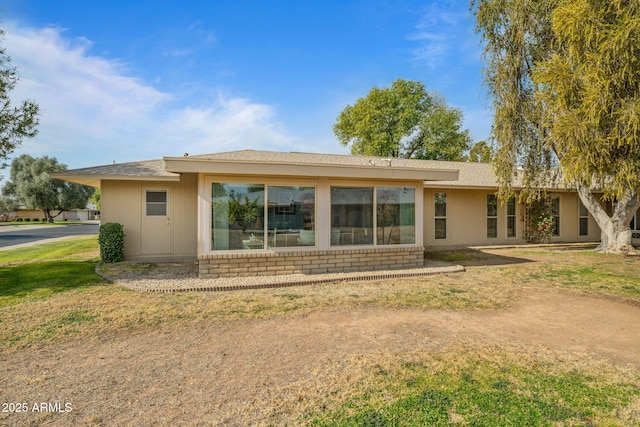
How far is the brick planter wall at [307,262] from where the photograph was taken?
311 inches

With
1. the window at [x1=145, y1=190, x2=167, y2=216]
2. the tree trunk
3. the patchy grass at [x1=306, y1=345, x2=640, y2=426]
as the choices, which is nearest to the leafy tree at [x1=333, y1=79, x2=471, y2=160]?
the tree trunk

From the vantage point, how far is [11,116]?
930 cm

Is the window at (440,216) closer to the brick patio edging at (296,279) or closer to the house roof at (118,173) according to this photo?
the brick patio edging at (296,279)

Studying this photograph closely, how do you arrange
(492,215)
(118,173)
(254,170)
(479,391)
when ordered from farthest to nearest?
(492,215), (118,173), (254,170), (479,391)

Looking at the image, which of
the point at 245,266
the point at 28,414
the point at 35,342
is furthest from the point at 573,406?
the point at 245,266

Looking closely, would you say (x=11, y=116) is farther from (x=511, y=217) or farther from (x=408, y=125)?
(x=408, y=125)

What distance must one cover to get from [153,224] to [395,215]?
7.30m

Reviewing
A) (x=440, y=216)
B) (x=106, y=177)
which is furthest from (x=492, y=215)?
(x=106, y=177)

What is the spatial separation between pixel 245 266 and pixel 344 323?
3.64 meters

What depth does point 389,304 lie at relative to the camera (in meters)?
6.11

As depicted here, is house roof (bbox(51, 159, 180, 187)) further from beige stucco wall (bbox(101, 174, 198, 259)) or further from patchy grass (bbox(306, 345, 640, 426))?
patchy grass (bbox(306, 345, 640, 426))

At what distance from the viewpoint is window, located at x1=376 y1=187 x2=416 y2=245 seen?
9.10 meters

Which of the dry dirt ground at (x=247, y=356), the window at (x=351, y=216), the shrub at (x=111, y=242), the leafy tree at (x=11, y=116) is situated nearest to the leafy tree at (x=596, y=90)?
the dry dirt ground at (x=247, y=356)

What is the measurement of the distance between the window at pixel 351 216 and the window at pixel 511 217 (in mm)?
8939
